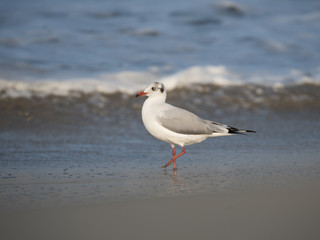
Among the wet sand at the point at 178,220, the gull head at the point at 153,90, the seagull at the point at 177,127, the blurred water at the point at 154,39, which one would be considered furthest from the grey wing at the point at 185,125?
the blurred water at the point at 154,39

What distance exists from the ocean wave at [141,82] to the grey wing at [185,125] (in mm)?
2723

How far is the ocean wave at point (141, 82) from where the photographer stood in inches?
286

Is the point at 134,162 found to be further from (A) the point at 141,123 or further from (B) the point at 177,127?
(A) the point at 141,123

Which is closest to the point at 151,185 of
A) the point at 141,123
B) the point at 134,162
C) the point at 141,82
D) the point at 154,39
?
the point at 134,162

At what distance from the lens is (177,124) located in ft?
16.1

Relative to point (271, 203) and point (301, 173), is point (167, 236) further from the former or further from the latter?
point (301, 173)

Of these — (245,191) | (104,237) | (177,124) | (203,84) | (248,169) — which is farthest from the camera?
(203,84)

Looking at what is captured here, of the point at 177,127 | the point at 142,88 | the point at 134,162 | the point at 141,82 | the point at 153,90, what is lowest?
the point at 134,162

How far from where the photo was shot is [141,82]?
27.4ft

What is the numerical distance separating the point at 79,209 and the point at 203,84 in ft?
16.6

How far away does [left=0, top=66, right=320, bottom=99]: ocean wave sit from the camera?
727 cm

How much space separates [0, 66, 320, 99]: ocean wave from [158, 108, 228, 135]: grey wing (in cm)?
272

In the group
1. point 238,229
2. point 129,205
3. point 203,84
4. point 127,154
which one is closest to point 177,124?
point 127,154

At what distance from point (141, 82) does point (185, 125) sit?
3.55 m
